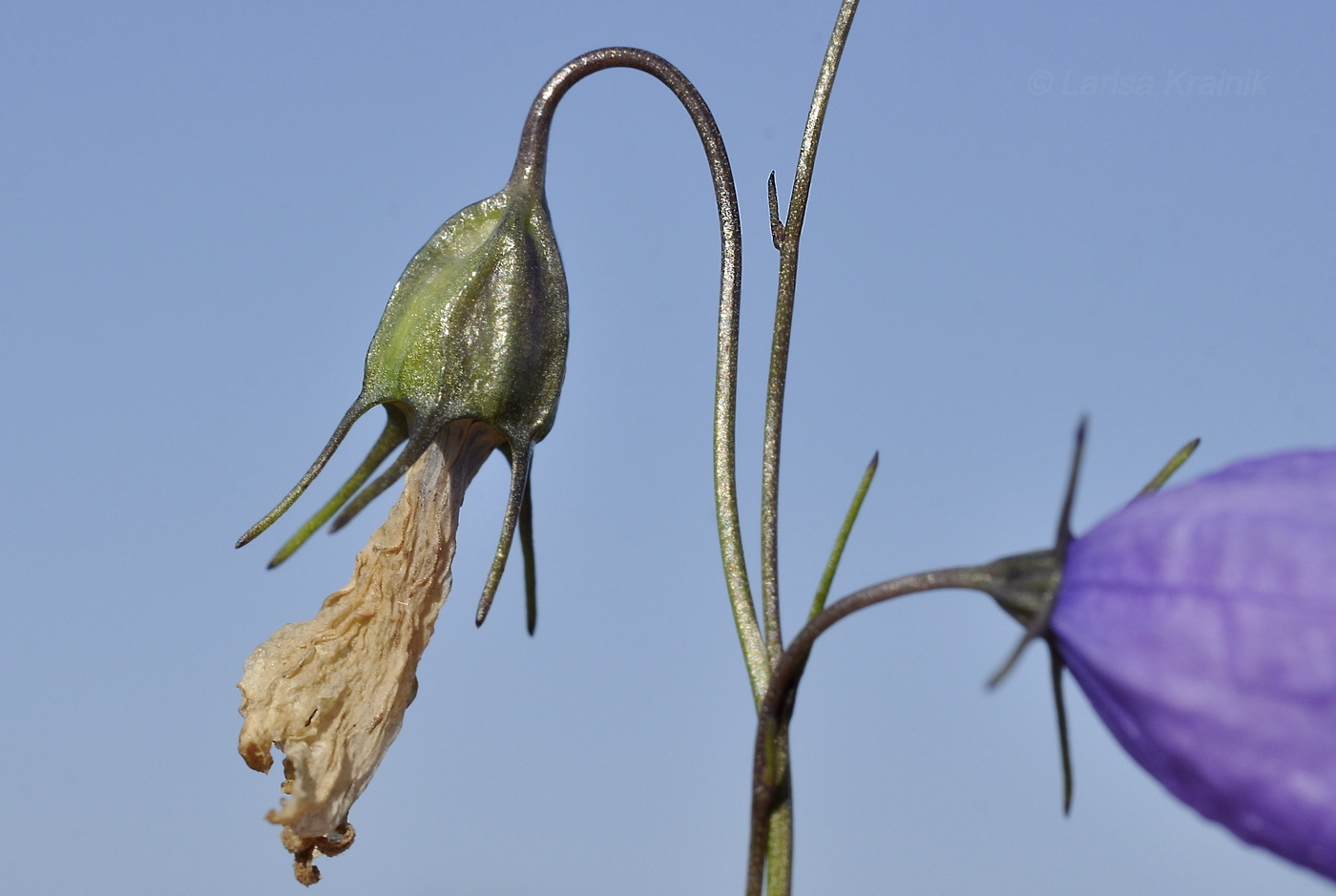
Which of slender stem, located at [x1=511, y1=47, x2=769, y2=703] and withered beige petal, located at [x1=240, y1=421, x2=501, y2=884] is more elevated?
slender stem, located at [x1=511, y1=47, x2=769, y2=703]

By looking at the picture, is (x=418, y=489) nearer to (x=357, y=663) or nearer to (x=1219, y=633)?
(x=357, y=663)

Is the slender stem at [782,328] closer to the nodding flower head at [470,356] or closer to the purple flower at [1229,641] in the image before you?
the nodding flower head at [470,356]

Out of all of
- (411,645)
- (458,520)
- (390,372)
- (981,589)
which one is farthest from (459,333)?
(981,589)

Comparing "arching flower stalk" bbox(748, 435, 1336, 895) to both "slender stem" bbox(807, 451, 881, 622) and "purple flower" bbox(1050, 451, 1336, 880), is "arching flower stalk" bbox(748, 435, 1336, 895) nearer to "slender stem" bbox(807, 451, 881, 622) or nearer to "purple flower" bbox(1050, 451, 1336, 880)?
"purple flower" bbox(1050, 451, 1336, 880)

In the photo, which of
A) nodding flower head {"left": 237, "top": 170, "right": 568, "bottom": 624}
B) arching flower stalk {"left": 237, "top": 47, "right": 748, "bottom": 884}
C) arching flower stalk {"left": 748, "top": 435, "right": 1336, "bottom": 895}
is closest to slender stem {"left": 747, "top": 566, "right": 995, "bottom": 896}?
arching flower stalk {"left": 748, "top": 435, "right": 1336, "bottom": 895}

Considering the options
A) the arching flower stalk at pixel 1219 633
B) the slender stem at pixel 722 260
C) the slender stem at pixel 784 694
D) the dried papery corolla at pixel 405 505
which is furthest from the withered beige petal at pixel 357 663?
the arching flower stalk at pixel 1219 633

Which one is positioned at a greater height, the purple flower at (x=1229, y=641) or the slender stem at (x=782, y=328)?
the slender stem at (x=782, y=328)
